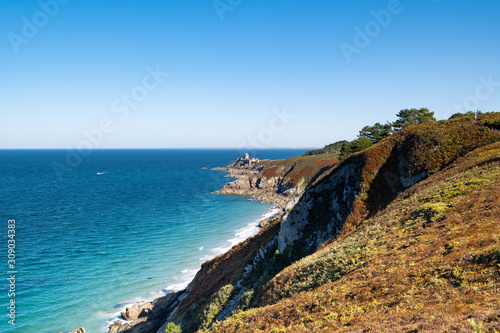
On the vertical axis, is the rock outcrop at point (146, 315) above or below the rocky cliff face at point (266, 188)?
below

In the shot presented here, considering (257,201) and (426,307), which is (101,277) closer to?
(426,307)

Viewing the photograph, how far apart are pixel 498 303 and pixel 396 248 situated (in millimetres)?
8349

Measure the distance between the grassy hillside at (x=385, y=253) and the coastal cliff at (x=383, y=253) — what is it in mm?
88

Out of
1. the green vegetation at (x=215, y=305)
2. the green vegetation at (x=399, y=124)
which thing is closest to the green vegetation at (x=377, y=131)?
the green vegetation at (x=399, y=124)

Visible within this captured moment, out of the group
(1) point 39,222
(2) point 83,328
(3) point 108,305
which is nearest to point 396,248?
(2) point 83,328

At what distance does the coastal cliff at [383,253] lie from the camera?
37.2 ft

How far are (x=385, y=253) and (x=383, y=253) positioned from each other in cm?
17

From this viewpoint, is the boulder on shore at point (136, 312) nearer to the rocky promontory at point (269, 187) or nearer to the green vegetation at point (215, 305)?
the green vegetation at point (215, 305)

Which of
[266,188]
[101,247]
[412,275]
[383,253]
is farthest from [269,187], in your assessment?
[412,275]

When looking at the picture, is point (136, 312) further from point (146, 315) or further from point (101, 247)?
point (101, 247)

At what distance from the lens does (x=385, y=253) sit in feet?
56.7

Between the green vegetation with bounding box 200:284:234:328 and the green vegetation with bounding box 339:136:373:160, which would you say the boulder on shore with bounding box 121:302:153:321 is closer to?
the green vegetation with bounding box 200:284:234:328

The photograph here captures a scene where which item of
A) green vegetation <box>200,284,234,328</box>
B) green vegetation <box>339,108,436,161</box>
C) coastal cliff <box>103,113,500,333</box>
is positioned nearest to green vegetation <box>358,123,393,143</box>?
green vegetation <box>339,108,436,161</box>

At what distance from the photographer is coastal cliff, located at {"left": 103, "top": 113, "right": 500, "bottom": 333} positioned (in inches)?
446
